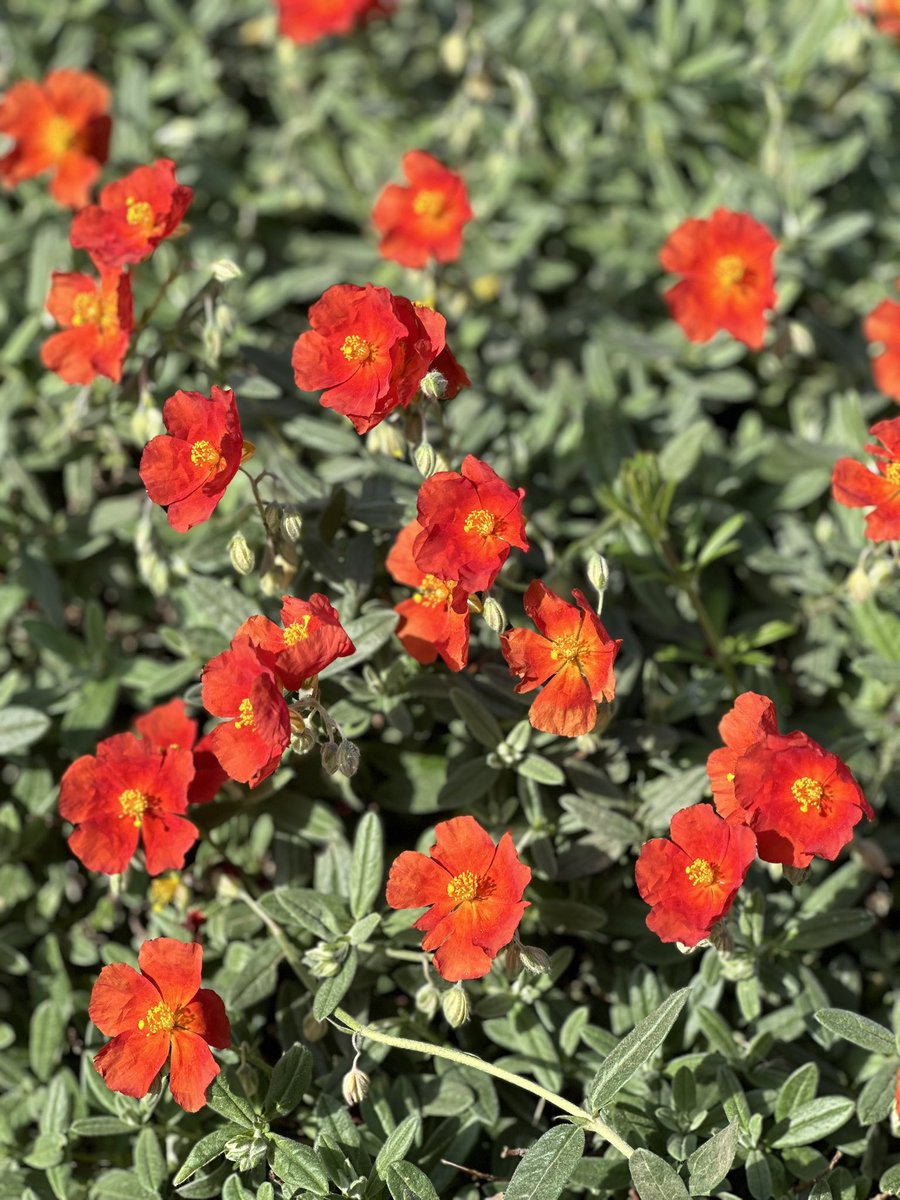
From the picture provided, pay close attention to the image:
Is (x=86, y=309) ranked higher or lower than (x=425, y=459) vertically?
higher

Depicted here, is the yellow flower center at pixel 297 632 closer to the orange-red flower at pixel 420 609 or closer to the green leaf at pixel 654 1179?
the orange-red flower at pixel 420 609

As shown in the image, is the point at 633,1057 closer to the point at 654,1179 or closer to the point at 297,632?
the point at 654,1179

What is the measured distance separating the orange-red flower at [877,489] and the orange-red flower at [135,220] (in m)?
1.65

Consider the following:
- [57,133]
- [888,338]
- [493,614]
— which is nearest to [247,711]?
[493,614]

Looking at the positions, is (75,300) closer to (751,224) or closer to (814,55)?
(751,224)

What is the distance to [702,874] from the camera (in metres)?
2.42

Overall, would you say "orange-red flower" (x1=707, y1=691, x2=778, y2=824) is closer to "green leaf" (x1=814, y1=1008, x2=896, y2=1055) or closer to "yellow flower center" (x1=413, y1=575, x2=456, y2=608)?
"green leaf" (x1=814, y1=1008, x2=896, y2=1055)

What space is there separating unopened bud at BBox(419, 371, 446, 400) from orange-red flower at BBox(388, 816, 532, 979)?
2.91 feet

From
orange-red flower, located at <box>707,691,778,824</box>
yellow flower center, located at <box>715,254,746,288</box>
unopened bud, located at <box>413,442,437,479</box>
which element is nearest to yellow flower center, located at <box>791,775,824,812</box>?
orange-red flower, located at <box>707,691,778,824</box>

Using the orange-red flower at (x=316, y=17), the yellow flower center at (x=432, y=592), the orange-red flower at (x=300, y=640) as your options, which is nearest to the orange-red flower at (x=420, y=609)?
the yellow flower center at (x=432, y=592)

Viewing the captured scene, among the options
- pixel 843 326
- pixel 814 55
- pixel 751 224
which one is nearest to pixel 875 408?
pixel 843 326

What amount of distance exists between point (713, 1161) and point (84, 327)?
2346mm

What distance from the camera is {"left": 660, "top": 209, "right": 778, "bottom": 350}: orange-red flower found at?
3.39m

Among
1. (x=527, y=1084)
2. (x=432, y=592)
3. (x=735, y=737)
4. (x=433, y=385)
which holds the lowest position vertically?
(x=527, y=1084)
